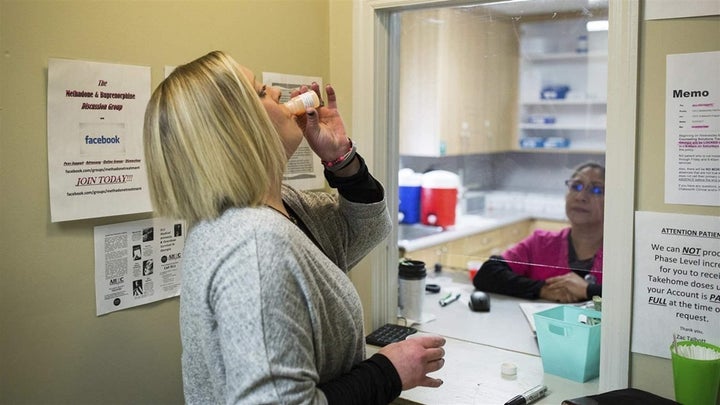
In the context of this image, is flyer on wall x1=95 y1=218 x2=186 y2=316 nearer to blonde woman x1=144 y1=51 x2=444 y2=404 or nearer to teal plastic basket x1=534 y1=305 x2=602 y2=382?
blonde woman x1=144 y1=51 x2=444 y2=404

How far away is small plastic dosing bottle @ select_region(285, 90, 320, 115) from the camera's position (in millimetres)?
1348

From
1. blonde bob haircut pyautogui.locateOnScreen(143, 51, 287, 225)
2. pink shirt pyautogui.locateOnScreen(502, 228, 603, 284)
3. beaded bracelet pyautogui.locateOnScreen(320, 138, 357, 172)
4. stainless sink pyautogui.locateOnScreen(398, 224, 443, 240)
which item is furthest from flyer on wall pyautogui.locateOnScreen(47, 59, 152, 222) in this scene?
stainless sink pyautogui.locateOnScreen(398, 224, 443, 240)

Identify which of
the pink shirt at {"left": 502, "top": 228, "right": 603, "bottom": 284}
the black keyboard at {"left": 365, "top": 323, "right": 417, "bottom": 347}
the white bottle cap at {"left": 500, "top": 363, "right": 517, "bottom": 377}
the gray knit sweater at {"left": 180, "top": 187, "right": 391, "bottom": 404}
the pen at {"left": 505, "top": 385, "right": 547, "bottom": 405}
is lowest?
the pen at {"left": 505, "top": 385, "right": 547, "bottom": 405}

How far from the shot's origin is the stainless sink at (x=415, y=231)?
12.2 ft

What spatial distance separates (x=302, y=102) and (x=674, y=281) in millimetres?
965

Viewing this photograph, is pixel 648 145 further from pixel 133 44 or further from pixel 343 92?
pixel 133 44

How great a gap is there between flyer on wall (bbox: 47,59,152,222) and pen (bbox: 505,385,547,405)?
1.03 m

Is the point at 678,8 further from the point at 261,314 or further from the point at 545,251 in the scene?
the point at 545,251

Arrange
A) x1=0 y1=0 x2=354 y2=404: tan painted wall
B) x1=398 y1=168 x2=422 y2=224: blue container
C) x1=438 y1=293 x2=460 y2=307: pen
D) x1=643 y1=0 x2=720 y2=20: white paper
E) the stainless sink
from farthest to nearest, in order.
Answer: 1. x1=398 y1=168 x2=422 y2=224: blue container
2. the stainless sink
3. x1=438 y1=293 x2=460 y2=307: pen
4. x1=643 y1=0 x2=720 y2=20: white paper
5. x1=0 y1=0 x2=354 y2=404: tan painted wall

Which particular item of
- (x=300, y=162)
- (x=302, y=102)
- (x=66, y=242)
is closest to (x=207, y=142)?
(x=302, y=102)

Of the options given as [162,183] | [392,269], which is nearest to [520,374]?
[392,269]

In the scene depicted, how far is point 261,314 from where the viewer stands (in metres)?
0.94

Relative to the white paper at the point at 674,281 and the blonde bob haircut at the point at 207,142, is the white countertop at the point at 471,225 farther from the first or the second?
the blonde bob haircut at the point at 207,142

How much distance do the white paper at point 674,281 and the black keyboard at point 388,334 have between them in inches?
28.0
